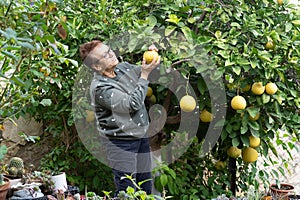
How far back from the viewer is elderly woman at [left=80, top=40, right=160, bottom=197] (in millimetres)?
2900

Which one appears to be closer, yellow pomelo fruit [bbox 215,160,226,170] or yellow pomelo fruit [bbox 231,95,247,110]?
yellow pomelo fruit [bbox 231,95,247,110]

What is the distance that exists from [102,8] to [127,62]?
403 mm

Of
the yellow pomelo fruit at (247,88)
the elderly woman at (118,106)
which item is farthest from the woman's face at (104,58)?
the yellow pomelo fruit at (247,88)

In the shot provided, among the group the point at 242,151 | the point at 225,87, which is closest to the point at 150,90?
the point at 225,87

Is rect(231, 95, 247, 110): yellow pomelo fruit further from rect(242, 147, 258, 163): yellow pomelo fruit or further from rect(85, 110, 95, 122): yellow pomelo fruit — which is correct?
rect(85, 110, 95, 122): yellow pomelo fruit

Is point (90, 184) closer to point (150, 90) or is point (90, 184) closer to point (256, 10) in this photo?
point (150, 90)

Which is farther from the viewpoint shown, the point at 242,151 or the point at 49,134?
the point at 49,134

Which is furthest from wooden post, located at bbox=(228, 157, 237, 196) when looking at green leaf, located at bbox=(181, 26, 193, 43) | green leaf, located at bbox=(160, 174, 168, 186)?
green leaf, located at bbox=(181, 26, 193, 43)

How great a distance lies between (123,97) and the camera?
2.86 metres

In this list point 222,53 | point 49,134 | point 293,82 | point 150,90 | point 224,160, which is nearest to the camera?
point 222,53

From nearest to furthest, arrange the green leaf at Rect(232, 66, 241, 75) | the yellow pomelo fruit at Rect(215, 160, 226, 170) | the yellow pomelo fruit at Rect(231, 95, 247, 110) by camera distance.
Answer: the green leaf at Rect(232, 66, 241, 75) → the yellow pomelo fruit at Rect(231, 95, 247, 110) → the yellow pomelo fruit at Rect(215, 160, 226, 170)

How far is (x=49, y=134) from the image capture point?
13.6 feet

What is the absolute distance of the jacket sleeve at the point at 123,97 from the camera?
284cm

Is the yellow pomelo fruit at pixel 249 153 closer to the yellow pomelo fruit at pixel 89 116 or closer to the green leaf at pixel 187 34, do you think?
the green leaf at pixel 187 34
